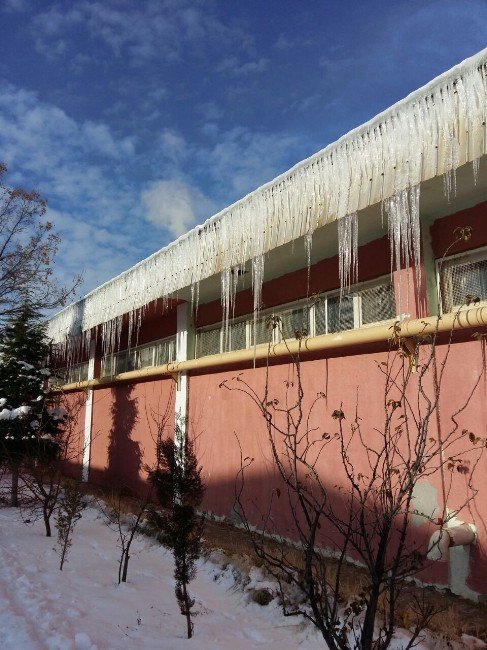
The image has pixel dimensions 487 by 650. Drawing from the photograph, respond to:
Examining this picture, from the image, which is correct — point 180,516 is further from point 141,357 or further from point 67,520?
point 141,357

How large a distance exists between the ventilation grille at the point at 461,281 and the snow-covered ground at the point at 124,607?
2.97 m

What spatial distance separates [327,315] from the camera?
6387 mm

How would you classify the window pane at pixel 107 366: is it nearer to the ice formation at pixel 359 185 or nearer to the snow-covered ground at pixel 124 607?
the ice formation at pixel 359 185

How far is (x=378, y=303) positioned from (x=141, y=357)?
6.69m

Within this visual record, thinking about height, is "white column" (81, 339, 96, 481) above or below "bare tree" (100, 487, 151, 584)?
above

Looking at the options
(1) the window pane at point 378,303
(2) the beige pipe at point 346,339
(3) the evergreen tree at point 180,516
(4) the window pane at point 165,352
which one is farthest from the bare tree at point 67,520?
(1) the window pane at point 378,303

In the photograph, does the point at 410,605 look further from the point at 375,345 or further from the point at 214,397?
the point at 214,397

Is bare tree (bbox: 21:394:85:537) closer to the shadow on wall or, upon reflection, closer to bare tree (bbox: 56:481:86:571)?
bare tree (bbox: 56:481:86:571)

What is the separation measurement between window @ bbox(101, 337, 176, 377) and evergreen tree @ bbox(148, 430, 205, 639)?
507 centimetres

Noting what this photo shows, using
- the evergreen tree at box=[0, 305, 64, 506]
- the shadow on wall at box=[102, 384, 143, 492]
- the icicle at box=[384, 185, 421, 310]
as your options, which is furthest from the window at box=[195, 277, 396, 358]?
the evergreen tree at box=[0, 305, 64, 506]

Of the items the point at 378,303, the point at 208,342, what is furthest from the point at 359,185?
the point at 208,342

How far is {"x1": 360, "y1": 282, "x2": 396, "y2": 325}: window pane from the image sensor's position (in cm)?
557

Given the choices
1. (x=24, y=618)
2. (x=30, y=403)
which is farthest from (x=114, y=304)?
(x=24, y=618)

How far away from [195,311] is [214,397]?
5.72 feet
